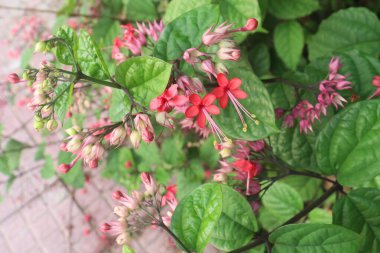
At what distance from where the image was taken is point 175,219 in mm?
1044

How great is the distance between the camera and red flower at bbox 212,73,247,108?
3.36 feet

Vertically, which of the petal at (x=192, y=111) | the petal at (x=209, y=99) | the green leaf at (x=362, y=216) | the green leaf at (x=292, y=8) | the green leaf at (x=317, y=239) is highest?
the petal at (x=209, y=99)

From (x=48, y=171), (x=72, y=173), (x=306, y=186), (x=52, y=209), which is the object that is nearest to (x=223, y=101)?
(x=306, y=186)

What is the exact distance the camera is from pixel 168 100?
3.27ft

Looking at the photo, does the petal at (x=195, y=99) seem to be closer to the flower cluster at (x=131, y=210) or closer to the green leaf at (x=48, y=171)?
the flower cluster at (x=131, y=210)

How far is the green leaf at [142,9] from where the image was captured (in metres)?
2.09

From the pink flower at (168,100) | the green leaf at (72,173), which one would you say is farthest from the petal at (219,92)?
the green leaf at (72,173)

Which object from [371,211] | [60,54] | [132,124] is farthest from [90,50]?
[371,211]

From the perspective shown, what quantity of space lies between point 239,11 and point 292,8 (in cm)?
71

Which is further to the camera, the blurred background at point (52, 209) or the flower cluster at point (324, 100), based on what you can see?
the blurred background at point (52, 209)

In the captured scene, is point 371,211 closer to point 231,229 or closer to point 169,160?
point 231,229

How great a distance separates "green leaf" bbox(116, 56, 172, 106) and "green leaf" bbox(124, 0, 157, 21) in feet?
3.78

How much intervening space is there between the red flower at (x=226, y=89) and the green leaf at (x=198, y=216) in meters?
0.24

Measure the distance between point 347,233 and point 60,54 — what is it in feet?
3.03
